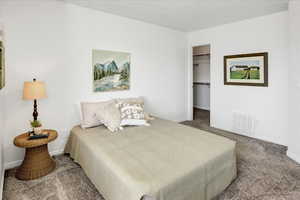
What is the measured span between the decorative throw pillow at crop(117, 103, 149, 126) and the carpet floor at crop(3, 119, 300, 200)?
3.21ft

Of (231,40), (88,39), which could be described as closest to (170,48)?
(231,40)

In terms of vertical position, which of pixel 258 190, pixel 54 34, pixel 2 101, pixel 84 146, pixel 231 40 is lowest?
pixel 258 190

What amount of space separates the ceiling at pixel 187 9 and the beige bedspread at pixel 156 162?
2083 mm

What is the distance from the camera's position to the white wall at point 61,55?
2393 mm

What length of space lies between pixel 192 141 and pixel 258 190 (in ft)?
2.85

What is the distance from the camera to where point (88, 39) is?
296 centimetres

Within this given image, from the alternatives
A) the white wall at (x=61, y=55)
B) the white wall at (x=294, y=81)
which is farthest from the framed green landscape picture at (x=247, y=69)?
the white wall at (x=61, y=55)

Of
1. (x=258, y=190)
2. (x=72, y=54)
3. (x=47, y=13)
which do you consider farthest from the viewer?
(x=72, y=54)

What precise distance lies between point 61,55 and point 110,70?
854mm

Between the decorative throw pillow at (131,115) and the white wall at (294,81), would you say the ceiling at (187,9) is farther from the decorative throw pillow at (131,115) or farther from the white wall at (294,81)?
the decorative throw pillow at (131,115)

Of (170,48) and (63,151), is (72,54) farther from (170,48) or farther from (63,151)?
(170,48)

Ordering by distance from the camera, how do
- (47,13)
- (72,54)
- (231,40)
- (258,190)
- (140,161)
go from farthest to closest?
(231,40) < (72,54) < (47,13) < (258,190) < (140,161)

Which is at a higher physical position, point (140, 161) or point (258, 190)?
point (140, 161)

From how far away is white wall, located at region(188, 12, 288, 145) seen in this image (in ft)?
10.4
